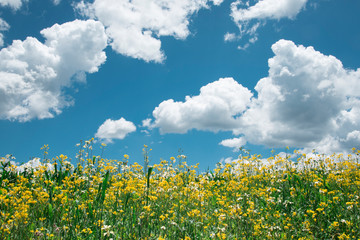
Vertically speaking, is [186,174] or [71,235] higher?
[186,174]

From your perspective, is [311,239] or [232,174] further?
[232,174]

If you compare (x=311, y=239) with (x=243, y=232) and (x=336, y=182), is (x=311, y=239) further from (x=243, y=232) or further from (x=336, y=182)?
(x=336, y=182)

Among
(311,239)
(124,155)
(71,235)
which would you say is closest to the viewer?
(71,235)

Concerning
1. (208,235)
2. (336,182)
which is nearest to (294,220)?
(208,235)

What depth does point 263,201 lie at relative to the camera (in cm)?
718

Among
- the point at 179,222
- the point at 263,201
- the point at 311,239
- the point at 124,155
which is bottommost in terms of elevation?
the point at 311,239

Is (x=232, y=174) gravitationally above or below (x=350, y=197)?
above

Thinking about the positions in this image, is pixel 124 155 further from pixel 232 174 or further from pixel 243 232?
pixel 232 174

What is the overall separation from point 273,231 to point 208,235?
1.26 metres

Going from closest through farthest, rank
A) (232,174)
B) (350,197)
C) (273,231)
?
1. (273,231)
2. (350,197)
3. (232,174)

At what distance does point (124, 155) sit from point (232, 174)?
5.14 metres

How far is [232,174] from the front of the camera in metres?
10.1

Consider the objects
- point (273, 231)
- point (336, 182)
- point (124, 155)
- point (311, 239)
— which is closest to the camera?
point (311, 239)

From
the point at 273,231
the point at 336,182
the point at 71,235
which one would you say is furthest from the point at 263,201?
the point at 71,235
